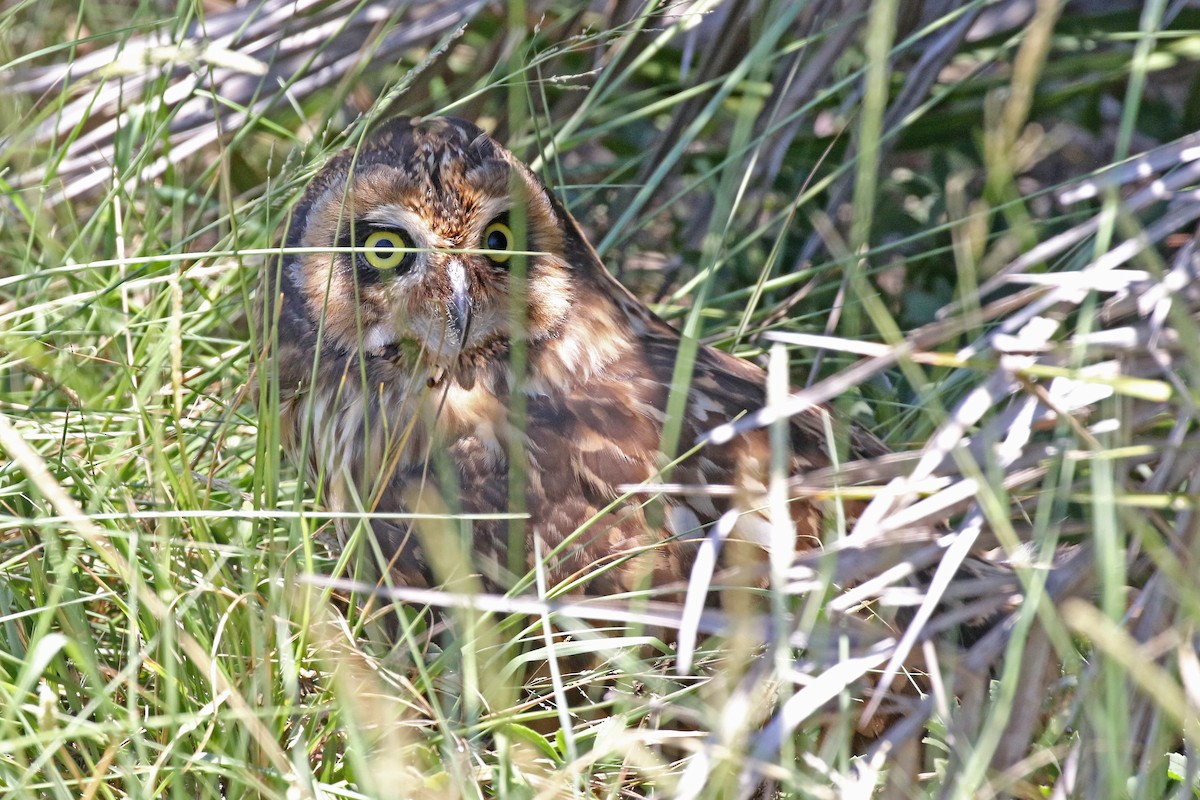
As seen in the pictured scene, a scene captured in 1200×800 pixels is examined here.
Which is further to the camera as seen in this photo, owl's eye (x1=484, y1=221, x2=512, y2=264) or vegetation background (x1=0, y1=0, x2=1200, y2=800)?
owl's eye (x1=484, y1=221, x2=512, y2=264)

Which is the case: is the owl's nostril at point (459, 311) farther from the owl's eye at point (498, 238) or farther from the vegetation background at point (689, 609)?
the vegetation background at point (689, 609)

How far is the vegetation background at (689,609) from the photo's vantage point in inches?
47.2

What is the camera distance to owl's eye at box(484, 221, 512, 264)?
2.03 m

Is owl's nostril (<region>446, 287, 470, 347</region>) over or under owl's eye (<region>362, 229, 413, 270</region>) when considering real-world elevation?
under

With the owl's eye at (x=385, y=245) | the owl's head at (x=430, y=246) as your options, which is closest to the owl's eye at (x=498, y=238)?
the owl's head at (x=430, y=246)

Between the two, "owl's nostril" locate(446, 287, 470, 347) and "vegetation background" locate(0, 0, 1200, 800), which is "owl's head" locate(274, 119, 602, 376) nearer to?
"owl's nostril" locate(446, 287, 470, 347)

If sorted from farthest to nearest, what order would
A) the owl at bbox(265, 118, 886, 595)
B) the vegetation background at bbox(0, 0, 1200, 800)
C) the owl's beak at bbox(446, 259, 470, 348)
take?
the owl's beak at bbox(446, 259, 470, 348)
the owl at bbox(265, 118, 886, 595)
the vegetation background at bbox(0, 0, 1200, 800)

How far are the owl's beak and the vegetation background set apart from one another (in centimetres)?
28

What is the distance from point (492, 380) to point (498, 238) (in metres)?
0.25

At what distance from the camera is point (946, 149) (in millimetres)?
2863

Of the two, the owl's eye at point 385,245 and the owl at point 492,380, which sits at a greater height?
the owl's eye at point 385,245

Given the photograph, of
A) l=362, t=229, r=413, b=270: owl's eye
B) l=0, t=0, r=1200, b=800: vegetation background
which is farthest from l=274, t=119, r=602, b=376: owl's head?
l=0, t=0, r=1200, b=800: vegetation background

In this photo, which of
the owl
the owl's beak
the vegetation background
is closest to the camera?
the vegetation background

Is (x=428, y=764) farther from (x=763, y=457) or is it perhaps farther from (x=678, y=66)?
(x=678, y=66)
